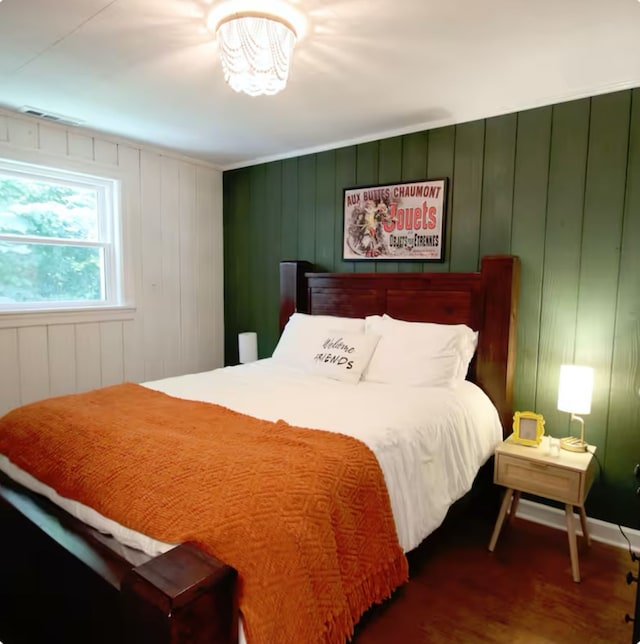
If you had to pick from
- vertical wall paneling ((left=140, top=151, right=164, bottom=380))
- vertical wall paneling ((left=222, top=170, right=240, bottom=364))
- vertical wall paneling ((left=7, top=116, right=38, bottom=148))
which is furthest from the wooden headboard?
vertical wall paneling ((left=7, top=116, right=38, bottom=148))

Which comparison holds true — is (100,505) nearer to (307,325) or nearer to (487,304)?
(307,325)

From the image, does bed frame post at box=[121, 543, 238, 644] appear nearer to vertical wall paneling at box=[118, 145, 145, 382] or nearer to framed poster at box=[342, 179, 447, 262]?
framed poster at box=[342, 179, 447, 262]

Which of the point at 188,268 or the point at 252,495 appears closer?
the point at 252,495

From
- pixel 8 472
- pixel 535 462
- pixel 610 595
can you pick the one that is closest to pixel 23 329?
pixel 8 472

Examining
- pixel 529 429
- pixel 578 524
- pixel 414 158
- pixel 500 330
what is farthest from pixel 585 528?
pixel 414 158

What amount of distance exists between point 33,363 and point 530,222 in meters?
3.19

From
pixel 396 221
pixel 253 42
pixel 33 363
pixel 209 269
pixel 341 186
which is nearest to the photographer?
pixel 253 42

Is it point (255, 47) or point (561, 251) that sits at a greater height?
point (255, 47)

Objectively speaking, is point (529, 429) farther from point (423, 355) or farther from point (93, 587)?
point (93, 587)

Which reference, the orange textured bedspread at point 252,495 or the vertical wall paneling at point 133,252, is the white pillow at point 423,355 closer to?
the orange textured bedspread at point 252,495

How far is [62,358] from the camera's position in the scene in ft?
10.0

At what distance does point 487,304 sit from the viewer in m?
2.59

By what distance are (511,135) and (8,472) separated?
9.76 feet

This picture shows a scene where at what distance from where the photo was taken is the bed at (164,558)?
3.21ft
